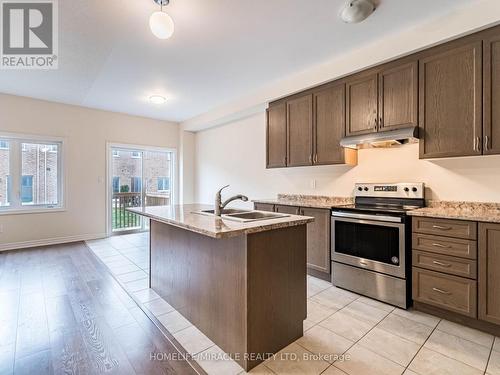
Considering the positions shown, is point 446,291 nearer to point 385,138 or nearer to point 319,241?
point 319,241

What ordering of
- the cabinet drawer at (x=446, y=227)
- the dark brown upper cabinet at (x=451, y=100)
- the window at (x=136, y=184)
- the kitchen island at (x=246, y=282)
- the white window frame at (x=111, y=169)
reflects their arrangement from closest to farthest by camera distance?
the kitchen island at (x=246, y=282)
the cabinet drawer at (x=446, y=227)
the dark brown upper cabinet at (x=451, y=100)
the white window frame at (x=111, y=169)
the window at (x=136, y=184)

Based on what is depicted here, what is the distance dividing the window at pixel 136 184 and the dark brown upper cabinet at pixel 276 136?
3.37m

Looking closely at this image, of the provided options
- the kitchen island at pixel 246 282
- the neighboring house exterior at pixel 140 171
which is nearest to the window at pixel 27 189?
the neighboring house exterior at pixel 140 171

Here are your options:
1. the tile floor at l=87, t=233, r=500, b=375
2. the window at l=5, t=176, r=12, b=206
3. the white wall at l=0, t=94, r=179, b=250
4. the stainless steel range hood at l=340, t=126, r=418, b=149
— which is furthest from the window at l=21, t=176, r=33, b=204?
the stainless steel range hood at l=340, t=126, r=418, b=149

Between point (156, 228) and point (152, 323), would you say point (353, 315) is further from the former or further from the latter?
point (156, 228)

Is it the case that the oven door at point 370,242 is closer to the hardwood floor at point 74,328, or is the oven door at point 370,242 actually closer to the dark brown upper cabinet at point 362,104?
the dark brown upper cabinet at point 362,104

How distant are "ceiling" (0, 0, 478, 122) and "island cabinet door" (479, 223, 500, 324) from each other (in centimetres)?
189

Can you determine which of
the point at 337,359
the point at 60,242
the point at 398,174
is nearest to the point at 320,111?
the point at 398,174

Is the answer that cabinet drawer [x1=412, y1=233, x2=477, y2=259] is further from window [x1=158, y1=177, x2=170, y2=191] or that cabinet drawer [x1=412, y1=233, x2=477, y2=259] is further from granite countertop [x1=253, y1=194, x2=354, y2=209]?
window [x1=158, y1=177, x2=170, y2=191]

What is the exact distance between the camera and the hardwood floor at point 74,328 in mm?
1688

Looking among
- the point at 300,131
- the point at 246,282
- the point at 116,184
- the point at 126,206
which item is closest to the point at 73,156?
the point at 116,184

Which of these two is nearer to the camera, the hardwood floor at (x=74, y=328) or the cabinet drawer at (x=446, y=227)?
the hardwood floor at (x=74, y=328)

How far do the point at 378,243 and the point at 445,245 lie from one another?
55 centimetres

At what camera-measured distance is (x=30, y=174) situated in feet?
15.1
